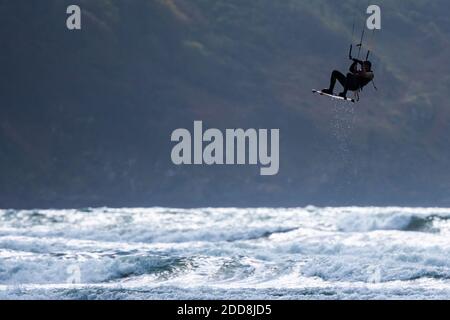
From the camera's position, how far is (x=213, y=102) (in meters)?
95.9

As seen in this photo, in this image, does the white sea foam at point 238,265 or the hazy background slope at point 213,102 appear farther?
the hazy background slope at point 213,102

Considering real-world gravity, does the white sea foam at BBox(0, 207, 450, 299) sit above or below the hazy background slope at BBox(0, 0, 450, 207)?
below

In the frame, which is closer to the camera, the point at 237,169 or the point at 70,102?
the point at 237,169

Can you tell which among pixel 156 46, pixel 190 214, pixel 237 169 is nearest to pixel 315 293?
pixel 190 214

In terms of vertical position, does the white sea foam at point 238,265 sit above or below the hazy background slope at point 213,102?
below

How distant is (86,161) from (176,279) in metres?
65.7

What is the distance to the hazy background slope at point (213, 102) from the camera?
88500 mm

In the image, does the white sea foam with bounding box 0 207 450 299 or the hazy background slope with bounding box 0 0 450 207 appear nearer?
the white sea foam with bounding box 0 207 450 299

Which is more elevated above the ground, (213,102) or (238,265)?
(213,102)

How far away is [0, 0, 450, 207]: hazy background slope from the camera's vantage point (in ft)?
290

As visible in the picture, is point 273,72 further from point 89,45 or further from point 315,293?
point 315,293

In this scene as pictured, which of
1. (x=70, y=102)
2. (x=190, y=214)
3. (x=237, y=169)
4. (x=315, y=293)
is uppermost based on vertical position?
(x=70, y=102)

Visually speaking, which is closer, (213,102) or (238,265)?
(238,265)

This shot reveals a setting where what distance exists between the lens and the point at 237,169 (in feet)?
291
